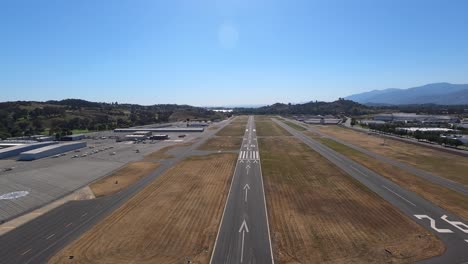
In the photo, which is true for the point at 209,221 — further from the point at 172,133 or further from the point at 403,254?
the point at 172,133

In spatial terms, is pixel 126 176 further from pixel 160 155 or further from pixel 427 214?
pixel 427 214

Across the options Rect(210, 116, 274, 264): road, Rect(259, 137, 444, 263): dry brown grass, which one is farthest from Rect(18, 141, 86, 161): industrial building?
Rect(259, 137, 444, 263): dry brown grass

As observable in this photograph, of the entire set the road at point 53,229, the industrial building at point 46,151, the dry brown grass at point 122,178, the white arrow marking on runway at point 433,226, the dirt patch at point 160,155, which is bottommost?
the white arrow marking on runway at point 433,226

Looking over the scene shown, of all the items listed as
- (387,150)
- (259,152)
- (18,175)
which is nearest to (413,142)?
(387,150)

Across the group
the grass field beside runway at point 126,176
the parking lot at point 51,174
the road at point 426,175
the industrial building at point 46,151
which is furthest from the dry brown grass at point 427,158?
the industrial building at point 46,151

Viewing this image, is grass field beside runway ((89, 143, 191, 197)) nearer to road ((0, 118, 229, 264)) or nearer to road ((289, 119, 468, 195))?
road ((0, 118, 229, 264))

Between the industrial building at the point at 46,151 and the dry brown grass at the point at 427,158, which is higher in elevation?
the industrial building at the point at 46,151

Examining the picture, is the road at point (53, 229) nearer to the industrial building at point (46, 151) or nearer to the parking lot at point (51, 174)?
the parking lot at point (51, 174)
